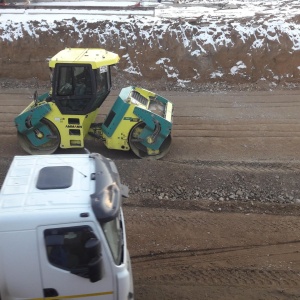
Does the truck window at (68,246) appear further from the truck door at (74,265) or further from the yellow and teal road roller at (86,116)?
the yellow and teal road roller at (86,116)

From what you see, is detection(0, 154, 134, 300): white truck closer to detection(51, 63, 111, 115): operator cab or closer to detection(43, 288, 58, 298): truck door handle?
detection(43, 288, 58, 298): truck door handle

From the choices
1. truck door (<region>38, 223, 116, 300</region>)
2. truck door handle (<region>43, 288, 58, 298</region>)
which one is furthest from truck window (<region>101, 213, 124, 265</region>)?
truck door handle (<region>43, 288, 58, 298</region>)

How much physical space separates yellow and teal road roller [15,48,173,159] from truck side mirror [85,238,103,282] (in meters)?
5.69

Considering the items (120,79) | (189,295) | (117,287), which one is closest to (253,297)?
(189,295)

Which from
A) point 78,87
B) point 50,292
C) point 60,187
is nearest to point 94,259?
point 50,292

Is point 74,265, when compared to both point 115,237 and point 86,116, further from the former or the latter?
point 86,116

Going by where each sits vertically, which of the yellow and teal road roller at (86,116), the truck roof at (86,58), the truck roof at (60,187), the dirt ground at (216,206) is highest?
the truck roof at (86,58)

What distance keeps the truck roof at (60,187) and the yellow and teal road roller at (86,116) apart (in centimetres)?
446

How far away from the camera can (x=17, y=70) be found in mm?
16844

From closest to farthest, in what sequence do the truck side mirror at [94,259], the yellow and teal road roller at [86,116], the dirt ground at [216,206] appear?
the truck side mirror at [94,259] < the dirt ground at [216,206] < the yellow and teal road roller at [86,116]

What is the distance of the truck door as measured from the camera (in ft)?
14.5

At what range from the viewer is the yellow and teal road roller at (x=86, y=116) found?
31.4 feet

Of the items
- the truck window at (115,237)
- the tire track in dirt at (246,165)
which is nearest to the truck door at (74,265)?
the truck window at (115,237)

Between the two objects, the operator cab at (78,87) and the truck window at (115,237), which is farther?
the operator cab at (78,87)
